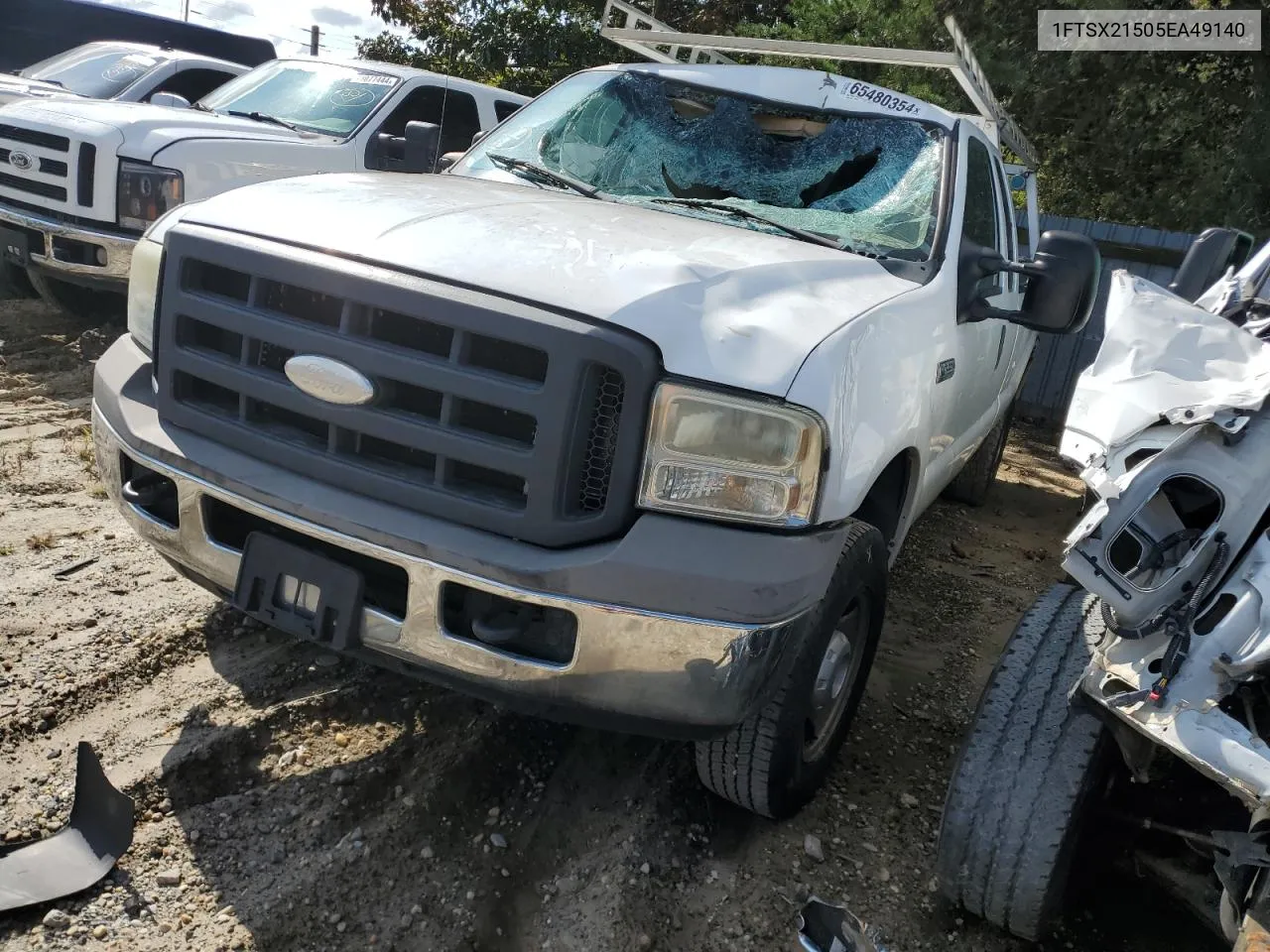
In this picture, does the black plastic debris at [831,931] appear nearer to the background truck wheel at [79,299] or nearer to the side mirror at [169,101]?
the background truck wheel at [79,299]

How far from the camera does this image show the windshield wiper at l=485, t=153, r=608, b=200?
11.0ft

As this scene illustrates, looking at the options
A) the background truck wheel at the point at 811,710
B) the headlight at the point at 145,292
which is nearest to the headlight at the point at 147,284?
the headlight at the point at 145,292

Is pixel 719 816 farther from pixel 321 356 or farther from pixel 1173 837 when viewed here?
pixel 321 356

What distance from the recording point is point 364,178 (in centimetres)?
312

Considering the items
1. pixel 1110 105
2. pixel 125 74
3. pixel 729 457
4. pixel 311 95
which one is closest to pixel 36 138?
pixel 311 95

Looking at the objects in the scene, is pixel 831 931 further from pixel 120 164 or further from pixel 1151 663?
pixel 120 164

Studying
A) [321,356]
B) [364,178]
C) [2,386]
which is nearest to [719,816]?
[321,356]

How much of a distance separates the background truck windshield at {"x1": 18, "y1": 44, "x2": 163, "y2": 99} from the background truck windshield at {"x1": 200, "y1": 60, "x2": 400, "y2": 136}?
136 centimetres

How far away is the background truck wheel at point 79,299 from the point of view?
6.55 m

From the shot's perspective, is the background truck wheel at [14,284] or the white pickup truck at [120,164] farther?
the background truck wheel at [14,284]

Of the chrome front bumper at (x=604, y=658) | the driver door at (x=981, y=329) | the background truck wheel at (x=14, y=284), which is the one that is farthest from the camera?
the background truck wheel at (x=14, y=284)

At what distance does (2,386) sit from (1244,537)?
19.0ft

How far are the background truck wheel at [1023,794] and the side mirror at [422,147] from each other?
3172 mm

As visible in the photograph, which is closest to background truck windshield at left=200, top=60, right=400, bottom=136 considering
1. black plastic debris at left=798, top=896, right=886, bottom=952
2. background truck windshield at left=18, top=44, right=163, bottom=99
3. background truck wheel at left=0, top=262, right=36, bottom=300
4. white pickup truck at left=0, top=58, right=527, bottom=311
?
white pickup truck at left=0, top=58, right=527, bottom=311
